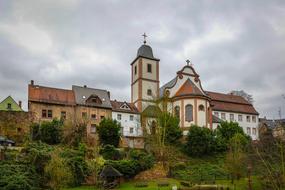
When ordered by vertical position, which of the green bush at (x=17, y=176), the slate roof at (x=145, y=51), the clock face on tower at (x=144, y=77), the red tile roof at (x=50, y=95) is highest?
the slate roof at (x=145, y=51)

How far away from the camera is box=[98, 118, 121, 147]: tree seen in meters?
45.3

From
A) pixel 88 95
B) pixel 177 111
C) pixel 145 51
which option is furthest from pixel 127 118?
pixel 145 51

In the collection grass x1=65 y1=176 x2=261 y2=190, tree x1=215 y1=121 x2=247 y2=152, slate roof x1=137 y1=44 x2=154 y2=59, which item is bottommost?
grass x1=65 y1=176 x2=261 y2=190

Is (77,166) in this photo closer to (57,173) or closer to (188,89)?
(57,173)

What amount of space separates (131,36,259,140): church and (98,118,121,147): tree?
21.2 ft

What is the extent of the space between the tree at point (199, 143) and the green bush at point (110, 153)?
33.0 feet

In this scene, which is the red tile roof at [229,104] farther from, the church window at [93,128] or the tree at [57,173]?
the tree at [57,173]

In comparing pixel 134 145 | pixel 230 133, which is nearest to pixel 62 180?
pixel 134 145

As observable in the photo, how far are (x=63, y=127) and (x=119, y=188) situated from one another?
1449 cm

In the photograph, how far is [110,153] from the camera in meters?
40.6

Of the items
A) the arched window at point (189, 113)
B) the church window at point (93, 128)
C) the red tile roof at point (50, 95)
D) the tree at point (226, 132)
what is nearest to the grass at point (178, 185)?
the tree at point (226, 132)

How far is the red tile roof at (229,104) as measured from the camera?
64.0 m

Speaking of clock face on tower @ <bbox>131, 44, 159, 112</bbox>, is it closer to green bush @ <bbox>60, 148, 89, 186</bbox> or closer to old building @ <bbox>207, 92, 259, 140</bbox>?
old building @ <bbox>207, 92, 259, 140</bbox>

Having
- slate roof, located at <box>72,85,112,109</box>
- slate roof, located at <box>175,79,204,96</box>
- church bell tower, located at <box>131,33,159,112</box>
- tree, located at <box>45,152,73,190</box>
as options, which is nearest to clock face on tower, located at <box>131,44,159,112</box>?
church bell tower, located at <box>131,33,159,112</box>
